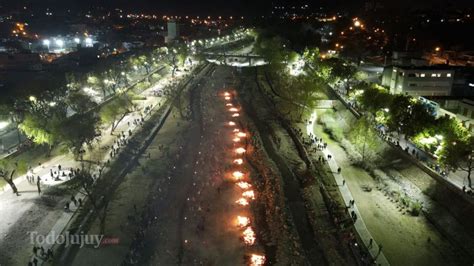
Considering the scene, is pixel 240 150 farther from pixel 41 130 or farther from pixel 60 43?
pixel 60 43

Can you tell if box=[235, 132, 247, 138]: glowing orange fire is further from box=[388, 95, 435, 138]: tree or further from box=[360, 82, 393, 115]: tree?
box=[388, 95, 435, 138]: tree

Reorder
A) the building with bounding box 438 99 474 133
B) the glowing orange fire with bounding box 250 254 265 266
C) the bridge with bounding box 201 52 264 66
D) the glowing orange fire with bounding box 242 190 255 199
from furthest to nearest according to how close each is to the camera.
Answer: the bridge with bounding box 201 52 264 66, the building with bounding box 438 99 474 133, the glowing orange fire with bounding box 242 190 255 199, the glowing orange fire with bounding box 250 254 265 266

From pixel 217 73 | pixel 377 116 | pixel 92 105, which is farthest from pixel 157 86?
pixel 377 116

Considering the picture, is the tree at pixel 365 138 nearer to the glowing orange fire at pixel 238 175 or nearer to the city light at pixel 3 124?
the glowing orange fire at pixel 238 175

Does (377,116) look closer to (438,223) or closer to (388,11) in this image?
(438,223)

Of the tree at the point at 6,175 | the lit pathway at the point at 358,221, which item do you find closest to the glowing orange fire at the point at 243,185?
the lit pathway at the point at 358,221

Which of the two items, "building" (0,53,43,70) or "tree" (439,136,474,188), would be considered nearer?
"tree" (439,136,474,188)

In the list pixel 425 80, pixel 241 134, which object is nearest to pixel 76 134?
pixel 241 134

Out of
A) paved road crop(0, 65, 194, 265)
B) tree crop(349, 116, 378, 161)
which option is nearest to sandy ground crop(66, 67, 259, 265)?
paved road crop(0, 65, 194, 265)
